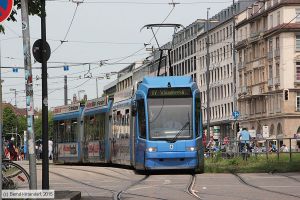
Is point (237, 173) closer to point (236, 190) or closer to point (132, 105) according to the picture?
point (132, 105)

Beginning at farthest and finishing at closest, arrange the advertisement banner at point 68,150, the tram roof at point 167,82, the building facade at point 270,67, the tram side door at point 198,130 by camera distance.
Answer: the building facade at point 270,67, the advertisement banner at point 68,150, the tram roof at point 167,82, the tram side door at point 198,130

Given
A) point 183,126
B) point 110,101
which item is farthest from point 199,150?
point 110,101

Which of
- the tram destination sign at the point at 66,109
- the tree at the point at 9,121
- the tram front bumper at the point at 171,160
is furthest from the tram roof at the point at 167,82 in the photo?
the tree at the point at 9,121

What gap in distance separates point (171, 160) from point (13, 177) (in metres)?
14.1

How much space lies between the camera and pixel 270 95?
109500mm

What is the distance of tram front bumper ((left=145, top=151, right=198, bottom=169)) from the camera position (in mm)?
27688

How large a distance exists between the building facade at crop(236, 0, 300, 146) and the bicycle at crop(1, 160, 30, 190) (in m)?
87.4

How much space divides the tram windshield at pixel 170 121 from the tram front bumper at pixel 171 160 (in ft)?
1.77

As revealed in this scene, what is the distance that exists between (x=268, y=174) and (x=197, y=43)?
117386mm

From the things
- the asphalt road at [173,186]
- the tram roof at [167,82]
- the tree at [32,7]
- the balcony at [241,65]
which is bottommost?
the asphalt road at [173,186]

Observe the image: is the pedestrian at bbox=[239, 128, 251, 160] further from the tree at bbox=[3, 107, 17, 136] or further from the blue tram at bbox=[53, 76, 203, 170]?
the tree at bbox=[3, 107, 17, 136]

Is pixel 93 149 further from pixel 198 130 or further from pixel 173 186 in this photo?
pixel 173 186

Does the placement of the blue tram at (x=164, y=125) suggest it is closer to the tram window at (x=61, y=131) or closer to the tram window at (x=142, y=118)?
the tram window at (x=142, y=118)

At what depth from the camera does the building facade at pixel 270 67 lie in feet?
345
